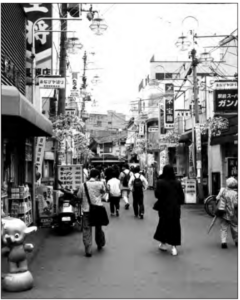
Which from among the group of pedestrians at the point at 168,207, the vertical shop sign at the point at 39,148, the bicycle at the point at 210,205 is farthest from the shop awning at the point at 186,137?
the group of pedestrians at the point at 168,207

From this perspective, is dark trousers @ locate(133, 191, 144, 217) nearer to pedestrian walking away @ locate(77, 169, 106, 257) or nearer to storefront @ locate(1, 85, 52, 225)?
storefront @ locate(1, 85, 52, 225)

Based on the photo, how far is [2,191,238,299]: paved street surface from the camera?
703cm

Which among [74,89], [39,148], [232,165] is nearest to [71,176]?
[39,148]

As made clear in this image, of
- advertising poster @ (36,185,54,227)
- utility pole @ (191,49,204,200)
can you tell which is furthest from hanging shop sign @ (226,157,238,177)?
advertising poster @ (36,185,54,227)

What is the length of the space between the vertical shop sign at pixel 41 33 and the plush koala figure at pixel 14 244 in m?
9.80

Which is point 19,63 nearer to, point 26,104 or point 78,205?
point 78,205

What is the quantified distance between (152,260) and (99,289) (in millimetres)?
2598

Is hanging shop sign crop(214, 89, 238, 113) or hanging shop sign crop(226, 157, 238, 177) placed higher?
hanging shop sign crop(214, 89, 238, 113)

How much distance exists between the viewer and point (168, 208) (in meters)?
10.6

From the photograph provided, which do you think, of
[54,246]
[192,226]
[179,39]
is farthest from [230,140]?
[54,246]

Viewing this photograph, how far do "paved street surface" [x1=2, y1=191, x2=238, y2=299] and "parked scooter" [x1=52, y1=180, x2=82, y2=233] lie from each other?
32 centimetres

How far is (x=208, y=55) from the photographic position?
23469mm

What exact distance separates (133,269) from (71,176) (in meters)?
7.12

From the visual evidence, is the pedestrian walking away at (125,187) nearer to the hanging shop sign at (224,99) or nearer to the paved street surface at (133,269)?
the hanging shop sign at (224,99)
